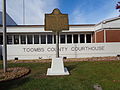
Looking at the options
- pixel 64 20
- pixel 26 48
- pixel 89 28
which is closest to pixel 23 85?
pixel 64 20

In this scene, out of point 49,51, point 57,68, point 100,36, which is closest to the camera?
point 57,68

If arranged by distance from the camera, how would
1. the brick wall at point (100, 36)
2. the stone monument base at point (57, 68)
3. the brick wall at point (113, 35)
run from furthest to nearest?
the brick wall at point (100, 36), the brick wall at point (113, 35), the stone monument base at point (57, 68)

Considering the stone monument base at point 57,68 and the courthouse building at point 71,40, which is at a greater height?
the courthouse building at point 71,40

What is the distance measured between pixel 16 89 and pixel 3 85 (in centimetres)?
80

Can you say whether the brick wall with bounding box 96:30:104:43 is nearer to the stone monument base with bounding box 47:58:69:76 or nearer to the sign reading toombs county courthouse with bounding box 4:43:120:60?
the sign reading toombs county courthouse with bounding box 4:43:120:60

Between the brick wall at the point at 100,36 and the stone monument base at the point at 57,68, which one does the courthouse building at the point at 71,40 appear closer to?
the brick wall at the point at 100,36

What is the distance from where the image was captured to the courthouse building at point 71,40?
41.0ft

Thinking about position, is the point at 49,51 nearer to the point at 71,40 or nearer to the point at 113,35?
the point at 71,40

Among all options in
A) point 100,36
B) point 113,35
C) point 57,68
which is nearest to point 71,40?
point 100,36

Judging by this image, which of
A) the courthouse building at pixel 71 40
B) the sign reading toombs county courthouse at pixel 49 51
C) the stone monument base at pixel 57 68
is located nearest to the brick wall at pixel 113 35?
the courthouse building at pixel 71 40

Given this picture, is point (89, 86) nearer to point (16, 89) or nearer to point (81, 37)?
point (16, 89)

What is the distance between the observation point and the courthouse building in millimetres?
12486

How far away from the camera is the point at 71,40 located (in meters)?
19.7

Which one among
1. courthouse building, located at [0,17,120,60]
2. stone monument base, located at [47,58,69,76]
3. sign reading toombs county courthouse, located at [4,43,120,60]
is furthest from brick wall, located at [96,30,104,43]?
stone monument base, located at [47,58,69,76]
